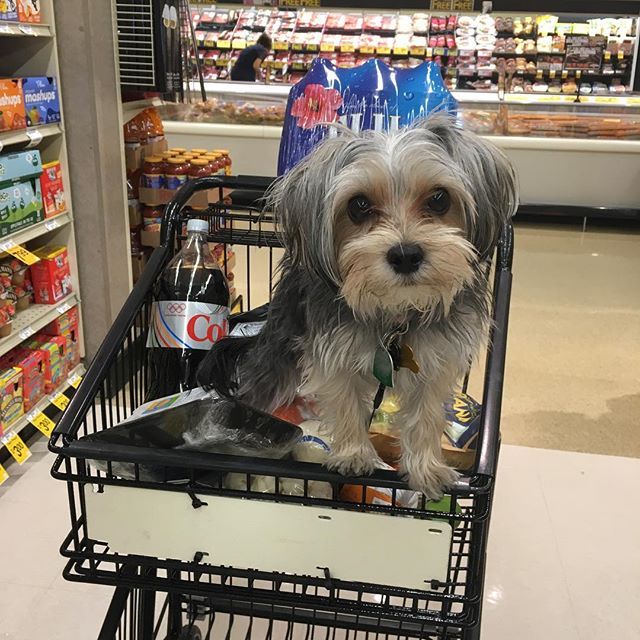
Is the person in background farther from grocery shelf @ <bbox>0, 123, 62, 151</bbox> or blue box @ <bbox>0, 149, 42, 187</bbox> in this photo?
blue box @ <bbox>0, 149, 42, 187</bbox>

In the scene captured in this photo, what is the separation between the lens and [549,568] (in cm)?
207

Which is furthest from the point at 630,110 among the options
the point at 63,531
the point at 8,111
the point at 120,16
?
the point at 63,531

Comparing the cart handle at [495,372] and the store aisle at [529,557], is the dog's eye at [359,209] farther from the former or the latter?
the store aisle at [529,557]

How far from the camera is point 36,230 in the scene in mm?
2553

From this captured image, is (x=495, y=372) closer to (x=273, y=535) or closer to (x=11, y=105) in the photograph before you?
(x=273, y=535)

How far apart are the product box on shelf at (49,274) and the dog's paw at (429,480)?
6.95 feet

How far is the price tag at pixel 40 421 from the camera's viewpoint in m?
2.54

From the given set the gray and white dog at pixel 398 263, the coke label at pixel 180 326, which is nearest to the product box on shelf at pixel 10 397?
the coke label at pixel 180 326

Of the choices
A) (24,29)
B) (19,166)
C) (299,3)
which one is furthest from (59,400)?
(299,3)

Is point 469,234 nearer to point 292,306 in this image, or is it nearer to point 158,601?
point 292,306

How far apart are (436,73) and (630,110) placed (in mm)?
5560

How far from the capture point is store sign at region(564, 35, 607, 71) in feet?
23.1

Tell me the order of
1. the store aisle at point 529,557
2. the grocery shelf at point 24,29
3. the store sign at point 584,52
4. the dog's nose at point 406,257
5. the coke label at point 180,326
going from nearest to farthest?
the dog's nose at point 406,257 → the coke label at point 180,326 → the store aisle at point 529,557 → the grocery shelf at point 24,29 → the store sign at point 584,52

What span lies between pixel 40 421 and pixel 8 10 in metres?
1.40
